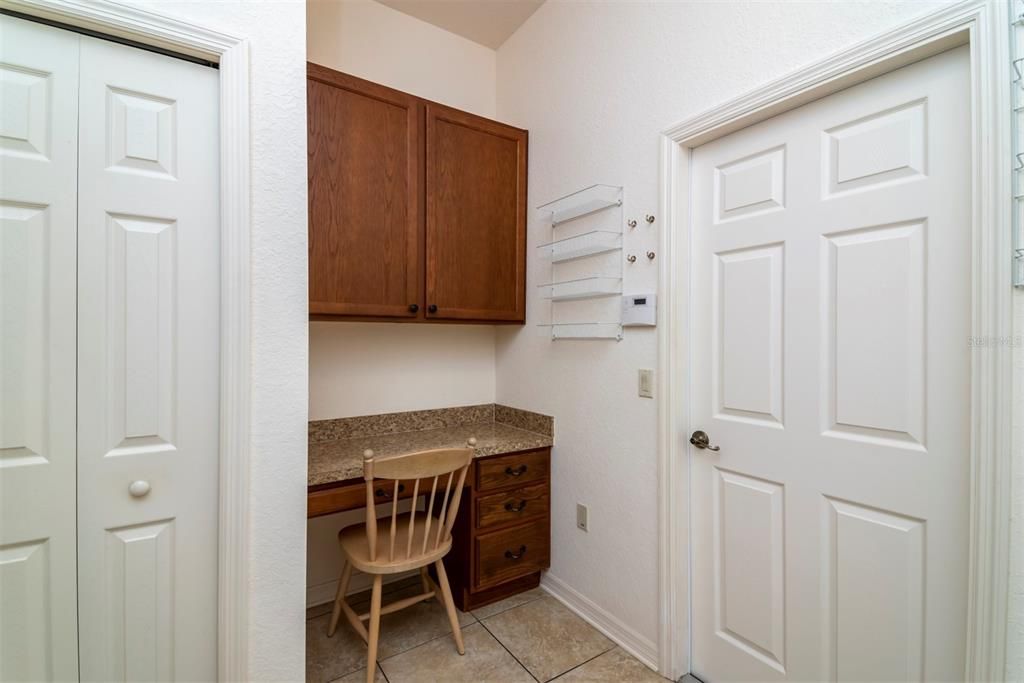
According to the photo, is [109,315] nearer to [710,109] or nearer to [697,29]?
[710,109]

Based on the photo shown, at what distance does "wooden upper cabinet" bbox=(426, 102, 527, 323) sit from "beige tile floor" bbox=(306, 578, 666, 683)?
1.37 m

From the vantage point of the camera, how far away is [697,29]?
157 centimetres

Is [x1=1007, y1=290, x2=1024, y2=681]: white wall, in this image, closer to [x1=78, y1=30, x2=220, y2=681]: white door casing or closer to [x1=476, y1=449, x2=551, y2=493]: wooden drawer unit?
[x1=476, y1=449, x2=551, y2=493]: wooden drawer unit

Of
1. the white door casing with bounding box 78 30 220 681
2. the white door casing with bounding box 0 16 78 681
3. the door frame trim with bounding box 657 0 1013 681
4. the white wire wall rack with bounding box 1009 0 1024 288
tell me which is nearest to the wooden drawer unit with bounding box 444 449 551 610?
the white door casing with bounding box 78 30 220 681

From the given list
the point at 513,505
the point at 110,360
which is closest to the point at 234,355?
the point at 110,360

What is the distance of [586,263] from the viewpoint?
2037 mm

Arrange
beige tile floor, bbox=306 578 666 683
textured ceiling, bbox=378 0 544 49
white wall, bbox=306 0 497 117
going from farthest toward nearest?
Result: textured ceiling, bbox=378 0 544 49
white wall, bbox=306 0 497 117
beige tile floor, bbox=306 578 666 683

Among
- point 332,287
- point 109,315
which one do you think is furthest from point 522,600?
point 109,315

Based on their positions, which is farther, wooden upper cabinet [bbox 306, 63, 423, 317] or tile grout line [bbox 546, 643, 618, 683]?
wooden upper cabinet [bbox 306, 63, 423, 317]

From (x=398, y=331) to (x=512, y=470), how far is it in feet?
3.06

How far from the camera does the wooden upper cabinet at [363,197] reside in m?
1.75

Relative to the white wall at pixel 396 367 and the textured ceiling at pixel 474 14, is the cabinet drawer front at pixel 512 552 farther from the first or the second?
the textured ceiling at pixel 474 14

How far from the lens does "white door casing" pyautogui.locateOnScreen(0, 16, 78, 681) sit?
1.11m

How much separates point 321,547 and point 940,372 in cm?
241
